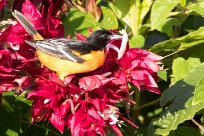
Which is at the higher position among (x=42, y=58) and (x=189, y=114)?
(x=42, y=58)

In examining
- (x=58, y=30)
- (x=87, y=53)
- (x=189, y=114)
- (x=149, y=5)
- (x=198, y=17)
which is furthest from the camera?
(x=198, y=17)

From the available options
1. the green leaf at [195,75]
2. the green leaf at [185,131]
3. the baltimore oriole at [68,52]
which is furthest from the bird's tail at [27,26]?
the green leaf at [185,131]

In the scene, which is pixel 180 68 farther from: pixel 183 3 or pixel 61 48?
pixel 61 48

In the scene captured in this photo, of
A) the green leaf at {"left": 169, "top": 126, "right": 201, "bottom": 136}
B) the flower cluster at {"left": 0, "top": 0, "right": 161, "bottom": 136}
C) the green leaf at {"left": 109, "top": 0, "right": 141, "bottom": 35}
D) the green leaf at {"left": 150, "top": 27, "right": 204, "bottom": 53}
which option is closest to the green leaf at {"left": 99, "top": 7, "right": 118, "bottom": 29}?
Result: the green leaf at {"left": 109, "top": 0, "right": 141, "bottom": 35}

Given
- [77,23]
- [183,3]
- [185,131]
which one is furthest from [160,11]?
[185,131]

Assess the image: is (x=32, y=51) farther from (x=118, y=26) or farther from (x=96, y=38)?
(x=118, y=26)

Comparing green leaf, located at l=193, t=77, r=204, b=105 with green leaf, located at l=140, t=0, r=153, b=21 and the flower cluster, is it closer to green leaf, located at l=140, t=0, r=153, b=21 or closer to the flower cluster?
the flower cluster

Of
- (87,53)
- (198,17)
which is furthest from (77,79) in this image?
(198,17)
